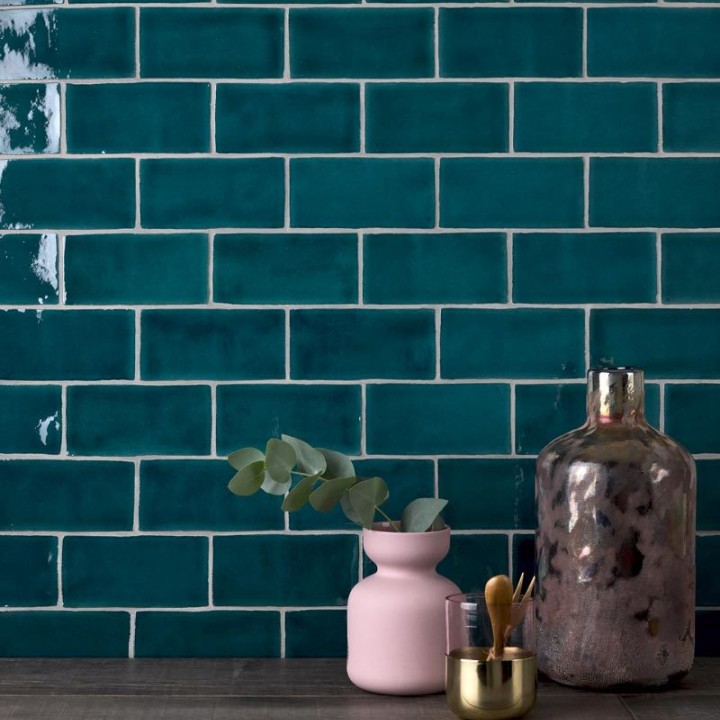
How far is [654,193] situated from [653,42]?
7.4 inches

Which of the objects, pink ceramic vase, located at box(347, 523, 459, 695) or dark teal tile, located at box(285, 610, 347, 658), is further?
dark teal tile, located at box(285, 610, 347, 658)

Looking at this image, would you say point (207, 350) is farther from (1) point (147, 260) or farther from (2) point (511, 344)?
(2) point (511, 344)

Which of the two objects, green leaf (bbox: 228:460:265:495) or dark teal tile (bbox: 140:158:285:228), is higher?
dark teal tile (bbox: 140:158:285:228)

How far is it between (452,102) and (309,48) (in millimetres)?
190

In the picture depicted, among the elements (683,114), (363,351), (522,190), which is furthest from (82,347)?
(683,114)

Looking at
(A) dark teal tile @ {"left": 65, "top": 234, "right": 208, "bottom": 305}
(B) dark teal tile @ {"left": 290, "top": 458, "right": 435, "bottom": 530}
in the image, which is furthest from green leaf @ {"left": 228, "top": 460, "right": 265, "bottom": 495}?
(A) dark teal tile @ {"left": 65, "top": 234, "right": 208, "bottom": 305}

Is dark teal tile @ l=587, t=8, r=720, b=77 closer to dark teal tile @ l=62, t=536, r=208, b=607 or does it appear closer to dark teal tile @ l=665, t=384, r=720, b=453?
dark teal tile @ l=665, t=384, r=720, b=453

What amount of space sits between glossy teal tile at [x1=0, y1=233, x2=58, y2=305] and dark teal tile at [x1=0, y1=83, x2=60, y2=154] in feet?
0.37

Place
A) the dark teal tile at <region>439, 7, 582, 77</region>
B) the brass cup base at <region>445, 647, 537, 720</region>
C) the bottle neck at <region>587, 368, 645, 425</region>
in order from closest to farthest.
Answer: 1. the brass cup base at <region>445, 647, 537, 720</region>
2. the bottle neck at <region>587, 368, 645, 425</region>
3. the dark teal tile at <region>439, 7, 582, 77</region>

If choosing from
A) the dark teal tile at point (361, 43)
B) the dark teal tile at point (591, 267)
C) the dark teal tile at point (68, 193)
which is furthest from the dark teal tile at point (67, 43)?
the dark teal tile at point (591, 267)

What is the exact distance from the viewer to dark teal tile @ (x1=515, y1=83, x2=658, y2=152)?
1276 millimetres

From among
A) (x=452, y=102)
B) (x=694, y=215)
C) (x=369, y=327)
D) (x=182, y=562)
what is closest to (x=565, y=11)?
(x=452, y=102)

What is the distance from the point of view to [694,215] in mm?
1277

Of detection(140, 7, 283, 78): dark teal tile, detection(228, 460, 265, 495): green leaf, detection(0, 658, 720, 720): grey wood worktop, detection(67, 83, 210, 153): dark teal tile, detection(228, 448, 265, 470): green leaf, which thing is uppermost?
detection(140, 7, 283, 78): dark teal tile
